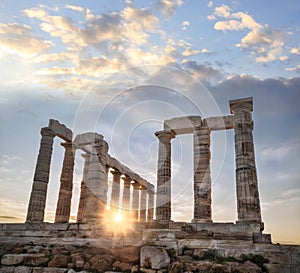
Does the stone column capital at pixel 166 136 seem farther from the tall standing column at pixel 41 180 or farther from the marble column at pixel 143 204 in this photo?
the marble column at pixel 143 204

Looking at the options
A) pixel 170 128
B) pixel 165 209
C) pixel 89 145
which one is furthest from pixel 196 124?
pixel 89 145

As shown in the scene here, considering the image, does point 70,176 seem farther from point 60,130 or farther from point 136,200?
point 136,200

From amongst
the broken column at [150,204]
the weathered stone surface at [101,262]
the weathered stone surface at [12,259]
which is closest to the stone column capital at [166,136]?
the weathered stone surface at [101,262]

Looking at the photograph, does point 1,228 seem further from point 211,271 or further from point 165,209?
point 211,271

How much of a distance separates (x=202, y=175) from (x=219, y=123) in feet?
12.9

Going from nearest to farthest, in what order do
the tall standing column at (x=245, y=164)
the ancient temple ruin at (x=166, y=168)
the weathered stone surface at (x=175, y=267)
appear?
the weathered stone surface at (x=175, y=267) < the tall standing column at (x=245, y=164) < the ancient temple ruin at (x=166, y=168)

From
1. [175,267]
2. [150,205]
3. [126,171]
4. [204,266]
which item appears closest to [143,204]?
[150,205]

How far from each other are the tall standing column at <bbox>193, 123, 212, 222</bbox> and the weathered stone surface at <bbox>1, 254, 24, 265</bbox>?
11.4 metres

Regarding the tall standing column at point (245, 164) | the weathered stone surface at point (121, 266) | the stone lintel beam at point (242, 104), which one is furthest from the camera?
the stone lintel beam at point (242, 104)

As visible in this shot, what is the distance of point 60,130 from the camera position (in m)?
23.0

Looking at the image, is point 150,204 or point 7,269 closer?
point 7,269

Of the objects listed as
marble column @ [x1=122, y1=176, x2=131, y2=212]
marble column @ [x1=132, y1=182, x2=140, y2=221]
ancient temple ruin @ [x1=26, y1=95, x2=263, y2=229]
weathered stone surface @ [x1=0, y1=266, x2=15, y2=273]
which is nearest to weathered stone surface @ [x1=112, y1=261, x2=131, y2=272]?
weathered stone surface @ [x1=0, y1=266, x2=15, y2=273]

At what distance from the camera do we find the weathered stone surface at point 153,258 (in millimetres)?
8943

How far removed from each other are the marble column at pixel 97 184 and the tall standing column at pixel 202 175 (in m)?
7.02
